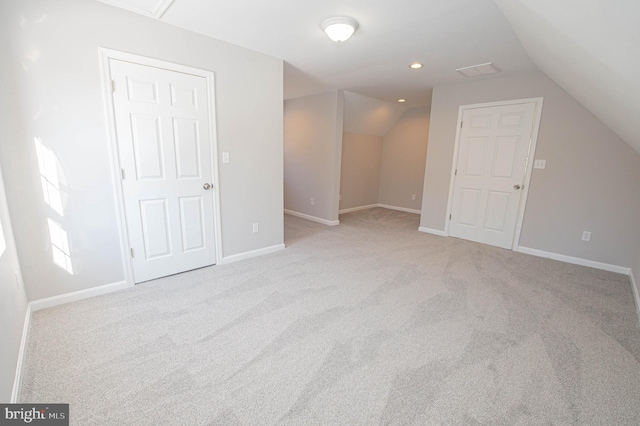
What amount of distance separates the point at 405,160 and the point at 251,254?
4.50 metres

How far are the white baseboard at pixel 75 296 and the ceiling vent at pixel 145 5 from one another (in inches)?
93.7

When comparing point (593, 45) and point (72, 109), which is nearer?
point (593, 45)

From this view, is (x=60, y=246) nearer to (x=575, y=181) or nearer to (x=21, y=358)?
(x=21, y=358)

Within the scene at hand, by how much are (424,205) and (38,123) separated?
15.8 feet

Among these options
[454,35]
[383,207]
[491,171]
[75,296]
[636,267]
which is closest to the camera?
[75,296]

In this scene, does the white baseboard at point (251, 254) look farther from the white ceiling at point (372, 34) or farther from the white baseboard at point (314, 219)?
the white ceiling at point (372, 34)

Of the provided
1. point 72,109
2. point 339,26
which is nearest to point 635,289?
point 339,26

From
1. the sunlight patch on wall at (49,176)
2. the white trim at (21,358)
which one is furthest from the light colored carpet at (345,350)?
the sunlight patch on wall at (49,176)

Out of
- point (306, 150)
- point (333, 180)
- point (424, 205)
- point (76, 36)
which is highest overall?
point (76, 36)

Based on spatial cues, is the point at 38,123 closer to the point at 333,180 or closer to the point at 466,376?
the point at 466,376

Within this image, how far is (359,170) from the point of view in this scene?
6379 millimetres

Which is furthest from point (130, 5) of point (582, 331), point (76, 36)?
point (582, 331)

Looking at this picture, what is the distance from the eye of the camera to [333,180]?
5.02m

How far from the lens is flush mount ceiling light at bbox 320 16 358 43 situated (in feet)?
7.38
